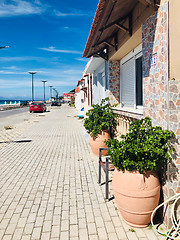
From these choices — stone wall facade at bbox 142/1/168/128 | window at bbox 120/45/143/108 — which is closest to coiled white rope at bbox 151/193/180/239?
stone wall facade at bbox 142/1/168/128

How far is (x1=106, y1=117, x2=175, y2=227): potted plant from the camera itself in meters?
2.82

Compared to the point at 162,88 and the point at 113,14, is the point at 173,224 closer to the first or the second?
the point at 162,88

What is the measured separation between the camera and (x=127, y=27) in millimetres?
4844

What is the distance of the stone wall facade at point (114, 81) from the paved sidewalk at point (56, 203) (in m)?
2.26

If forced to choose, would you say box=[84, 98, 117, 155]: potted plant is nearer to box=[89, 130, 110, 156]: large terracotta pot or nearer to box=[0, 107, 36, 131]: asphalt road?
box=[89, 130, 110, 156]: large terracotta pot

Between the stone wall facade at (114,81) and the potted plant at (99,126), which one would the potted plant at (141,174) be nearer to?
the potted plant at (99,126)

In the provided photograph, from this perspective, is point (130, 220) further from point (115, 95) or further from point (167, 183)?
point (115, 95)

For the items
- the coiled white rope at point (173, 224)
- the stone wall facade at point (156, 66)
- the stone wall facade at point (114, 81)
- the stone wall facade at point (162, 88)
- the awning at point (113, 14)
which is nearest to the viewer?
the coiled white rope at point (173, 224)

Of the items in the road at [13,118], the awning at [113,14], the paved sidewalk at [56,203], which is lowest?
the paved sidewalk at [56,203]

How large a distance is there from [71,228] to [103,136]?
144 inches

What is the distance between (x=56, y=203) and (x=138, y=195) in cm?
158

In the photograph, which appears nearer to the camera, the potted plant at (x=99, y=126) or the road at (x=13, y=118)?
the potted plant at (x=99, y=126)

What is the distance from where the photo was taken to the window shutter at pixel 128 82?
5978mm

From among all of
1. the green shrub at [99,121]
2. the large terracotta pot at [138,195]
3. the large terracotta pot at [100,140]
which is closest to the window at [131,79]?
the green shrub at [99,121]
